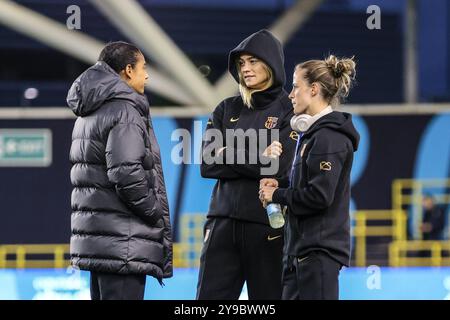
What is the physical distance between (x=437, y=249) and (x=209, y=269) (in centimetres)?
1032

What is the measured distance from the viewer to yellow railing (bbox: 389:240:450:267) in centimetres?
1583

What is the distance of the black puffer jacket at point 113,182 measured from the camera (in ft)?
18.2

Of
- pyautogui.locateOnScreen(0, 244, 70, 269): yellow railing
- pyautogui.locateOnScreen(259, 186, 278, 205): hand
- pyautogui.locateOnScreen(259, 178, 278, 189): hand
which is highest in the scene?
pyautogui.locateOnScreen(0, 244, 70, 269): yellow railing

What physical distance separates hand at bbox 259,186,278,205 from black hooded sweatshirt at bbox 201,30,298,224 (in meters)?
0.28

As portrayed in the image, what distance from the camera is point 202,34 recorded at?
23.9 m

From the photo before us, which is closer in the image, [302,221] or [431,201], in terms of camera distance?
[302,221]

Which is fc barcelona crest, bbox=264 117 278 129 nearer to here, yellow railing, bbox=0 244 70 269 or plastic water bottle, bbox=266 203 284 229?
plastic water bottle, bbox=266 203 284 229

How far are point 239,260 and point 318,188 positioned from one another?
2.86 feet

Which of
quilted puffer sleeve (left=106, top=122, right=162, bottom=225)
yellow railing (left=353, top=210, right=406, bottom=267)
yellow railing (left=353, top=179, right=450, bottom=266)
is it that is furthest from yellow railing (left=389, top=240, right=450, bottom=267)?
quilted puffer sleeve (left=106, top=122, right=162, bottom=225)

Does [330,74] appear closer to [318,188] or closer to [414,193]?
[318,188]

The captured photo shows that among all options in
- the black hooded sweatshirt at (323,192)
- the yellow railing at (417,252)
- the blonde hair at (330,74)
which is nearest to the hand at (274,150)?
the black hooded sweatshirt at (323,192)
